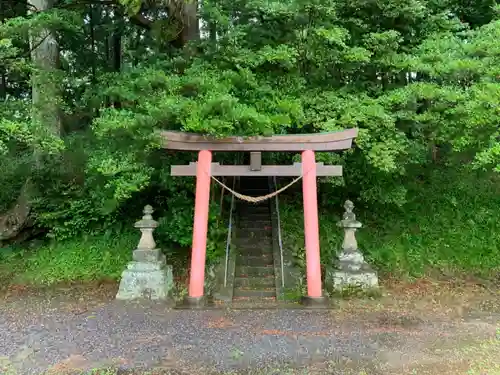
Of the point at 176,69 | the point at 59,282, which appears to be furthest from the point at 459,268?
the point at 59,282

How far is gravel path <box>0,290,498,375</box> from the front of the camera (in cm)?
461

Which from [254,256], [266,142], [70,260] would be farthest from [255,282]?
[70,260]

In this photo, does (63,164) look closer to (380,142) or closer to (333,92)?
(333,92)

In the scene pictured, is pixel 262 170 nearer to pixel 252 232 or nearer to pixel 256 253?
pixel 256 253

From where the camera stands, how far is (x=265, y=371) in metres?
4.36

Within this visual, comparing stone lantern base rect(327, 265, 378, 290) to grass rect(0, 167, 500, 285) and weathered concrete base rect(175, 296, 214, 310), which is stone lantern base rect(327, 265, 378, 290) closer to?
grass rect(0, 167, 500, 285)

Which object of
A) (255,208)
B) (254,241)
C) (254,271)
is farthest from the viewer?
(255,208)

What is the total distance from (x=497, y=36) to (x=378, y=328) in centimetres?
536

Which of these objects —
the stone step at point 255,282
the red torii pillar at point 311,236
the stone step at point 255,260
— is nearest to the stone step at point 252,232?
the stone step at point 255,260

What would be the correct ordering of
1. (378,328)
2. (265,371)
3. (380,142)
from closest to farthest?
(265,371), (378,328), (380,142)

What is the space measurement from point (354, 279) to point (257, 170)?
2.64 meters

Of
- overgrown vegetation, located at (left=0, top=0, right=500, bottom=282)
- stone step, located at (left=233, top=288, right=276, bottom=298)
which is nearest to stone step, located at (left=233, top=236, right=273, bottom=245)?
overgrown vegetation, located at (left=0, top=0, right=500, bottom=282)

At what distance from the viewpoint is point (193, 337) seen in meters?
5.37

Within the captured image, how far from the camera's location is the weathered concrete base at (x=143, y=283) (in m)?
7.04
